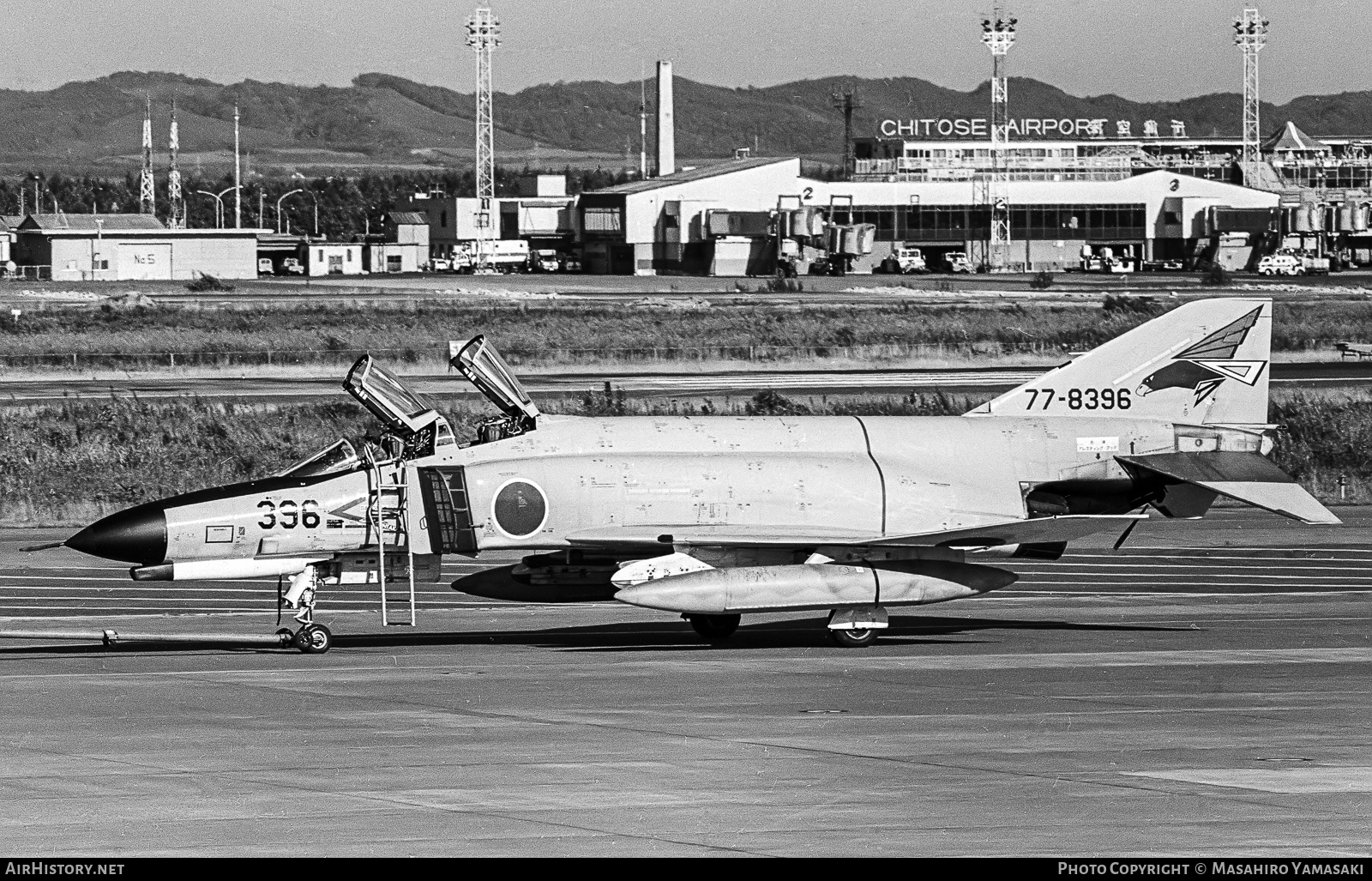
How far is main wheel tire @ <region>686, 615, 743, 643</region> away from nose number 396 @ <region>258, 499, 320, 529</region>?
195 inches

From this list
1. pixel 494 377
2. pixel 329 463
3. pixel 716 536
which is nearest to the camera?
pixel 329 463

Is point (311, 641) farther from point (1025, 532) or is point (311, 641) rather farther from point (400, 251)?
point (400, 251)

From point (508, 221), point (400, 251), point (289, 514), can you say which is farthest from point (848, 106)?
point (289, 514)

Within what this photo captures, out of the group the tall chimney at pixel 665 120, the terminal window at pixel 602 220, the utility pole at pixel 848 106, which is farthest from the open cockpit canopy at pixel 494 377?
the tall chimney at pixel 665 120

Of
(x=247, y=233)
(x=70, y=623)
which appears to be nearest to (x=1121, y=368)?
(x=70, y=623)

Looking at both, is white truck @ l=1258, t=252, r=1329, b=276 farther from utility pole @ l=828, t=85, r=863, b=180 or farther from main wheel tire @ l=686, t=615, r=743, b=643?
main wheel tire @ l=686, t=615, r=743, b=643

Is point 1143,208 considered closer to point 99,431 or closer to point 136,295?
point 136,295

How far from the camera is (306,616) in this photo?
20.4 meters

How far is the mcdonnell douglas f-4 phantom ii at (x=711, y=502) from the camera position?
2017 cm

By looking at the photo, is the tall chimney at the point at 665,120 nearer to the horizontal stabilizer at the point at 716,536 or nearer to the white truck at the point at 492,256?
the white truck at the point at 492,256

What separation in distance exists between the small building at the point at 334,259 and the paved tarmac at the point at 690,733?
12656cm

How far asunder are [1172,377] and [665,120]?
566 feet


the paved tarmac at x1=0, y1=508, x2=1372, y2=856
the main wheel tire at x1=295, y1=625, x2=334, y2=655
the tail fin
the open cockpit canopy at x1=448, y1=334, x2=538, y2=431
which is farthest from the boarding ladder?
the tail fin
